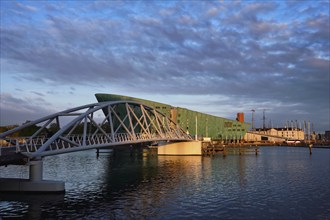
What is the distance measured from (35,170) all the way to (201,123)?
132940 millimetres

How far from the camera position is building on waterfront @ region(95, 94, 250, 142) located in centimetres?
14575

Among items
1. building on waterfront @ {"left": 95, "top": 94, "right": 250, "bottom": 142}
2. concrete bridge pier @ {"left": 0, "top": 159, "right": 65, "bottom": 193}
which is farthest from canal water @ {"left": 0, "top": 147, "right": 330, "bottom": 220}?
building on waterfront @ {"left": 95, "top": 94, "right": 250, "bottom": 142}

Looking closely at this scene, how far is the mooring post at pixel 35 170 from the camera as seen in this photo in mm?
36094

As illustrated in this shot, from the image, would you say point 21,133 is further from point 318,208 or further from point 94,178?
point 318,208

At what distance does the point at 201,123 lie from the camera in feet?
545

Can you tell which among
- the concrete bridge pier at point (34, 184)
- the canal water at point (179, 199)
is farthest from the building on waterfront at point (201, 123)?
the concrete bridge pier at point (34, 184)

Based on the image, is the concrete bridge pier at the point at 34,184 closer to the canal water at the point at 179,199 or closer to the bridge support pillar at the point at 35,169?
the bridge support pillar at the point at 35,169

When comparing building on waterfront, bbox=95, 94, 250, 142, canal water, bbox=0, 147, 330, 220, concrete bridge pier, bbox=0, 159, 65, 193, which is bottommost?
canal water, bbox=0, 147, 330, 220

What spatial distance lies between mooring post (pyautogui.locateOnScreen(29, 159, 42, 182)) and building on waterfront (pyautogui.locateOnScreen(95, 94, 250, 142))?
9852 cm

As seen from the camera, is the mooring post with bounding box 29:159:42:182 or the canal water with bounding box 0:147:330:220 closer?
the canal water with bounding box 0:147:330:220

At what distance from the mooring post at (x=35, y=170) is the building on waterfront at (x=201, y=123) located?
323 ft

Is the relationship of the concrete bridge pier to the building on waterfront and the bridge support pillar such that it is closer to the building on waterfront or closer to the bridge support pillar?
the bridge support pillar

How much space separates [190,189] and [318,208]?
14.7 metres

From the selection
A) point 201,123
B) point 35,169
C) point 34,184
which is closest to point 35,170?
point 35,169
